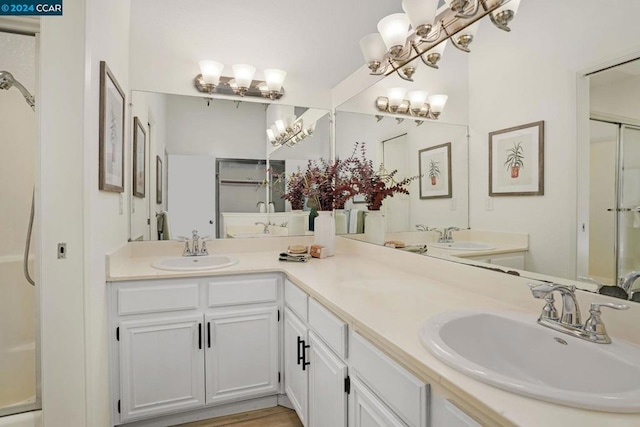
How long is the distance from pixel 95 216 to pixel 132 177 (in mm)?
848

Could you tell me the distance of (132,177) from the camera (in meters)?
2.23

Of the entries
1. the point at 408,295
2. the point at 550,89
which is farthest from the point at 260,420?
the point at 550,89

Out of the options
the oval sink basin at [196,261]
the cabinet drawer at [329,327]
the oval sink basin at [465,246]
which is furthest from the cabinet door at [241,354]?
the oval sink basin at [465,246]

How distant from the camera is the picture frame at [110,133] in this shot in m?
1.53

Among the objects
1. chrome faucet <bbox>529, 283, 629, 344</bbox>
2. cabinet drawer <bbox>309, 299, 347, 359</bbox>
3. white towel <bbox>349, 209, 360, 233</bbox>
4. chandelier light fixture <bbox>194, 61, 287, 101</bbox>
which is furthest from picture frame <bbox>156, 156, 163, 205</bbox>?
chrome faucet <bbox>529, 283, 629, 344</bbox>

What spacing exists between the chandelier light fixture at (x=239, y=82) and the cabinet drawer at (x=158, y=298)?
1418mm

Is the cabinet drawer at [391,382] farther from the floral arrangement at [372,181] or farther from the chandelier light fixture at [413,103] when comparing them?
the chandelier light fixture at [413,103]

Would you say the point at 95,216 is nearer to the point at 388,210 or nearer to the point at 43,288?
the point at 43,288

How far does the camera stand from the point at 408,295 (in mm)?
1328

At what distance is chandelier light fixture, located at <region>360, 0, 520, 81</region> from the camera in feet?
4.30

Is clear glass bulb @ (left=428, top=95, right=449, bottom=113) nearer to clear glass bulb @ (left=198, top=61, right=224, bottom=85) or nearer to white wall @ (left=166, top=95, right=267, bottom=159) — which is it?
white wall @ (left=166, top=95, right=267, bottom=159)

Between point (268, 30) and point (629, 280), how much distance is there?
2277 mm

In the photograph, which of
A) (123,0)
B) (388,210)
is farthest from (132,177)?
(388,210)

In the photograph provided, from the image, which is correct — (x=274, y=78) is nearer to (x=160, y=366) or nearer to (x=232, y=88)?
(x=232, y=88)
